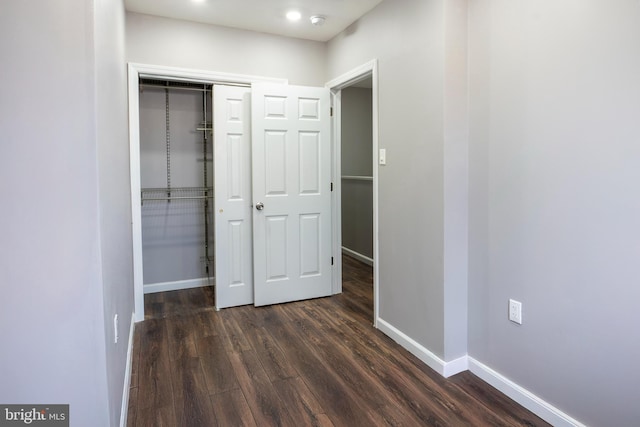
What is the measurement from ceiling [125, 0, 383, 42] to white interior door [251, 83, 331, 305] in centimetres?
52

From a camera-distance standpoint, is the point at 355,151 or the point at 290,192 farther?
the point at 355,151

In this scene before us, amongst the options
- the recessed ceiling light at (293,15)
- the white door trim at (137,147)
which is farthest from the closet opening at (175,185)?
the recessed ceiling light at (293,15)

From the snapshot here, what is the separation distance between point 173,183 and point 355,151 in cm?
258

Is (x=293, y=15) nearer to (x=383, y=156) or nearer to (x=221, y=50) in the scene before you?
(x=221, y=50)

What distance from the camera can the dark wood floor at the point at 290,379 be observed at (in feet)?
6.32

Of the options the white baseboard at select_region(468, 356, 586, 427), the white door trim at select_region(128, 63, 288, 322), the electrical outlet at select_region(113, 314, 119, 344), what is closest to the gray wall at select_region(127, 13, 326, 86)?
the white door trim at select_region(128, 63, 288, 322)

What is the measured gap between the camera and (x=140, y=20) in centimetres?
311

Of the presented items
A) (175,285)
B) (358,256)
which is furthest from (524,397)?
(358,256)

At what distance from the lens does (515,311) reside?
2049 millimetres

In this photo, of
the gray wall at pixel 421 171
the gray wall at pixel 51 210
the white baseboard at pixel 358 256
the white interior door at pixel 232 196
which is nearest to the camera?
the gray wall at pixel 51 210

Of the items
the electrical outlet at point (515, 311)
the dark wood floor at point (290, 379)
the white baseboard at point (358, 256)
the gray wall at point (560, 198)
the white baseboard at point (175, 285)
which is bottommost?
the dark wood floor at point (290, 379)

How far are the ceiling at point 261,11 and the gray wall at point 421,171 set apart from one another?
0.84ft

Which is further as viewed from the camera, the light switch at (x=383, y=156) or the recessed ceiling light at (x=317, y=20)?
the recessed ceiling light at (x=317, y=20)

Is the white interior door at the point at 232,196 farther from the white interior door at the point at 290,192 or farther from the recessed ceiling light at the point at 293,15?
the recessed ceiling light at the point at 293,15
